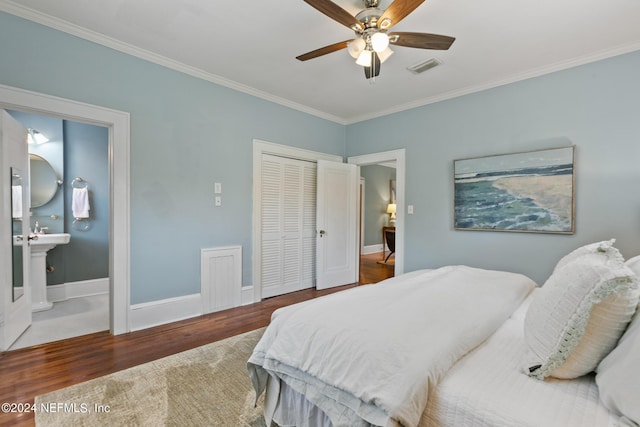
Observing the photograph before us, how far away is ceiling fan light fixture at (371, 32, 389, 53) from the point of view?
193cm

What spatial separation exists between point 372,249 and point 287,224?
4464 millimetres

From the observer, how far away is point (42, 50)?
2.35 m

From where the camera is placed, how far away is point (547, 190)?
117 inches

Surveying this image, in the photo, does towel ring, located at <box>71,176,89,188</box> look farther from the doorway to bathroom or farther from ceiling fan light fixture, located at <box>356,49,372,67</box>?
ceiling fan light fixture, located at <box>356,49,372,67</box>

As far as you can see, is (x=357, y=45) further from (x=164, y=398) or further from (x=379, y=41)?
(x=164, y=398)

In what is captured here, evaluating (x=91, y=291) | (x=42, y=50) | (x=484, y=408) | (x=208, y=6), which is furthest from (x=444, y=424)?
(x=91, y=291)

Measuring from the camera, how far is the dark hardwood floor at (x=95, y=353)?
1.92m

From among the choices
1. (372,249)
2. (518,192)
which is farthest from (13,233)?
(372,249)

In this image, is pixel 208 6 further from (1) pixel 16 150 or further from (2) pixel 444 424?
(2) pixel 444 424

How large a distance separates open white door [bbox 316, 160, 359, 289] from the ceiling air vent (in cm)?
170

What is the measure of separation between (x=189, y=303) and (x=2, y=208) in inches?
67.6

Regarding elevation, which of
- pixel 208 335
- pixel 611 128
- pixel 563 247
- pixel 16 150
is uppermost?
pixel 611 128

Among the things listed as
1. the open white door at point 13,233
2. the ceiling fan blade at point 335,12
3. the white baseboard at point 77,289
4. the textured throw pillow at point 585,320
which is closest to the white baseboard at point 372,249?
the white baseboard at point 77,289

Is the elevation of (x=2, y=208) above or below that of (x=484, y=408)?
above
